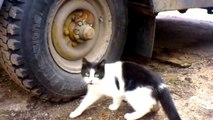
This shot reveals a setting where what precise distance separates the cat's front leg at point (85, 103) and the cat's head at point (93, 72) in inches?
5.4

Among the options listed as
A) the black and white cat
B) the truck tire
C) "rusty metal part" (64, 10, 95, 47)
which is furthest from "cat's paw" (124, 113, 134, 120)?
"rusty metal part" (64, 10, 95, 47)

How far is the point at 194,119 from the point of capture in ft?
9.25

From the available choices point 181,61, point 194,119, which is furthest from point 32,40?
point 181,61

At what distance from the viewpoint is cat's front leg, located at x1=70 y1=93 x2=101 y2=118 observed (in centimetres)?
285

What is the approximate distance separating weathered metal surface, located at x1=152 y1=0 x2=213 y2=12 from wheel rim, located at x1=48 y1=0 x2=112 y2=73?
16.6 inches

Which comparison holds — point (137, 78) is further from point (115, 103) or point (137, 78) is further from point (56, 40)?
point (56, 40)

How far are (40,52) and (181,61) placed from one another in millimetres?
1852

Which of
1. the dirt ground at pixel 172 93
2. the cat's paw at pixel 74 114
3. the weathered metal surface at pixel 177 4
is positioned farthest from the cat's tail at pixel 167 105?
the weathered metal surface at pixel 177 4

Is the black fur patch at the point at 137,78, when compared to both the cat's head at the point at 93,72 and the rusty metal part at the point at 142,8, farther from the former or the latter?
the rusty metal part at the point at 142,8

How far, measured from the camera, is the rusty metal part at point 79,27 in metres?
2.91

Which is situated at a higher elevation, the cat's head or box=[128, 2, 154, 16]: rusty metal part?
box=[128, 2, 154, 16]: rusty metal part

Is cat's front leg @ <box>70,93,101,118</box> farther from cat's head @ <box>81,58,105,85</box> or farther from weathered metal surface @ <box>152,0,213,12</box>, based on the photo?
weathered metal surface @ <box>152,0,213,12</box>

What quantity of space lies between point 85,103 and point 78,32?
21.8 inches

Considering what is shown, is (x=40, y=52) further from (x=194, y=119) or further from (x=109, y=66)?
(x=194, y=119)
